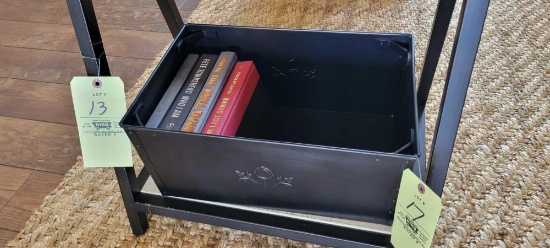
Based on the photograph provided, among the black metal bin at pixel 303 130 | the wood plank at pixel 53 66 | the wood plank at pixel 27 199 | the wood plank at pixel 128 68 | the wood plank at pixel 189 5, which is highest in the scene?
the black metal bin at pixel 303 130

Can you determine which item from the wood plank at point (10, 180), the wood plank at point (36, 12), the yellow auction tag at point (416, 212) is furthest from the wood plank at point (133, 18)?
the yellow auction tag at point (416, 212)

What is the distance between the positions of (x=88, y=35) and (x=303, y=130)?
445mm

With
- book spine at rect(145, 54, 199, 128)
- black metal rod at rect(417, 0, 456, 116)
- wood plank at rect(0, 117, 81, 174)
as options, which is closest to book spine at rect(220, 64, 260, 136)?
book spine at rect(145, 54, 199, 128)

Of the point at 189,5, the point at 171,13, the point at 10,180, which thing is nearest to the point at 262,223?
the point at 171,13

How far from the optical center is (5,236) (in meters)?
0.98

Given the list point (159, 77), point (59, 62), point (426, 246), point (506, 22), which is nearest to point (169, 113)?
point (159, 77)

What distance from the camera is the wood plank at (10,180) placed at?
3.50ft

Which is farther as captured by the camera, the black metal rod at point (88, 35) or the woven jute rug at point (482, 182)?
Result: the woven jute rug at point (482, 182)

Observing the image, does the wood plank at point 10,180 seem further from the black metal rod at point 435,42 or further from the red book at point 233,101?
the black metal rod at point 435,42

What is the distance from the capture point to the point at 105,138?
789mm

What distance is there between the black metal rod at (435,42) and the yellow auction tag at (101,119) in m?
0.52

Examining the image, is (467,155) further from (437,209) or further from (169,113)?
(169,113)

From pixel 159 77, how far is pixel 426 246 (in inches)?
20.1

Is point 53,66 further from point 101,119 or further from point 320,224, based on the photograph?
point 320,224
